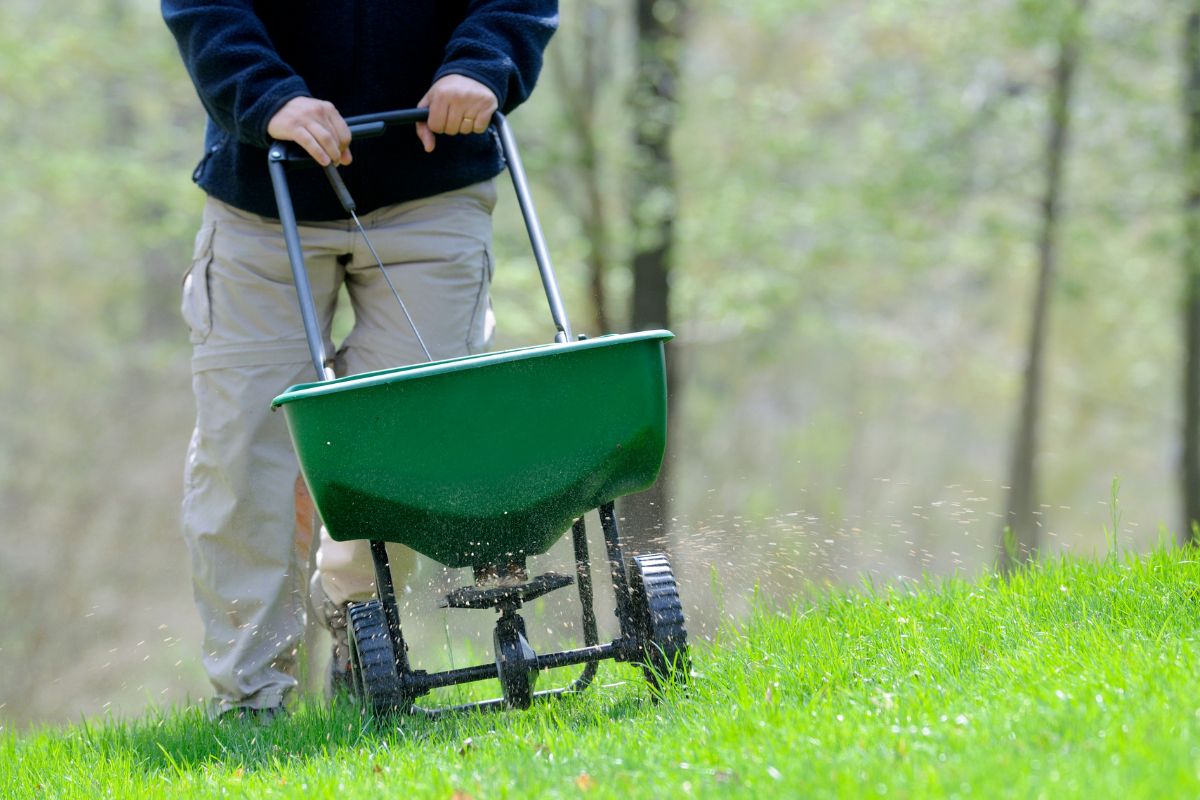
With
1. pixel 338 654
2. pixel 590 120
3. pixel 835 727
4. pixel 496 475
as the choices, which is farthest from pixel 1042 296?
pixel 835 727

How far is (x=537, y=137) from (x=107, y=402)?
7.75 meters

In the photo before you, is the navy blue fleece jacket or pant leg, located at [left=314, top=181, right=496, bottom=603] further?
pant leg, located at [left=314, top=181, right=496, bottom=603]

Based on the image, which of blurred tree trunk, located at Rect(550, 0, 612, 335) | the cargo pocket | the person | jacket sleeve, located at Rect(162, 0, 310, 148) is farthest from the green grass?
blurred tree trunk, located at Rect(550, 0, 612, 335)

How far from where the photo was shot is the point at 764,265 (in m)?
13.2

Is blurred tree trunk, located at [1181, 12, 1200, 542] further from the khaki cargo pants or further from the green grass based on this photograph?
the khaki cargo pants

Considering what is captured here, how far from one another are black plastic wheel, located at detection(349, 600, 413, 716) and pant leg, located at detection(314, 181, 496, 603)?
1.83ft

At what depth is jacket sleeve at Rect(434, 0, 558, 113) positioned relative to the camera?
3.24m

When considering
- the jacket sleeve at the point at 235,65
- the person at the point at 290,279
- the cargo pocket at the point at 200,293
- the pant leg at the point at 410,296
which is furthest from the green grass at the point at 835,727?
the jacket sleeve at the point at 235,65

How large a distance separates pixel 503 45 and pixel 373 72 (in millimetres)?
340

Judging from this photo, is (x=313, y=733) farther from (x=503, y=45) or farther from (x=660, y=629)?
(x=503, y=45)

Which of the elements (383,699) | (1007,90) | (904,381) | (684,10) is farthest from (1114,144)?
(383,699)

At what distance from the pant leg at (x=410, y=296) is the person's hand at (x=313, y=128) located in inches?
16.1

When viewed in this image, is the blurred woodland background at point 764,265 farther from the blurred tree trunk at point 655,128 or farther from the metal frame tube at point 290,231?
the metal frame tube at point 290,231

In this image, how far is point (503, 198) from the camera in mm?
11312
